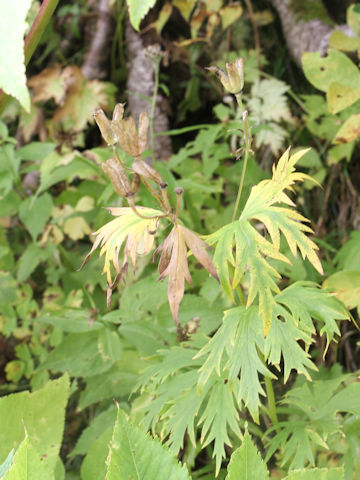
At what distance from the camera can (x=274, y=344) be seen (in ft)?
2.48

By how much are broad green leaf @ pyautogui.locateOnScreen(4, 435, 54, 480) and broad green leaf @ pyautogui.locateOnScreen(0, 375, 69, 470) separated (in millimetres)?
366

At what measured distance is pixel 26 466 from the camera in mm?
432

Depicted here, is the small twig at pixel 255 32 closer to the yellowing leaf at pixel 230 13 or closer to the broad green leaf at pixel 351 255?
the yellowing leaf at pixel 230 13

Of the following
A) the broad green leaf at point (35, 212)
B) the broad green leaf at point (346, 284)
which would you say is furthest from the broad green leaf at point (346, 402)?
the broad green leaf at point (35, 212)

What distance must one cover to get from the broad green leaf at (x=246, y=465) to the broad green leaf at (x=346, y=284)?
0.82m

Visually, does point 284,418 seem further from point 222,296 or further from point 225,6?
point 225,6

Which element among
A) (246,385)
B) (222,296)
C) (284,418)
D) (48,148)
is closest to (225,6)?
(48,148)

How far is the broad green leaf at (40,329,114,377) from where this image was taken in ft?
4.17

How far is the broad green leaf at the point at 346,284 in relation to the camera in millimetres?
1214

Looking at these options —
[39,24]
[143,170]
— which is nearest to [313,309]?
[143,170]

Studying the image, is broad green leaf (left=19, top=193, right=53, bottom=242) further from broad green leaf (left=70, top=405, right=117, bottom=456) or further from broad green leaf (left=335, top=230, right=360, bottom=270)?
broad green leaf (left=335, top=230, right=360, bottom=270)

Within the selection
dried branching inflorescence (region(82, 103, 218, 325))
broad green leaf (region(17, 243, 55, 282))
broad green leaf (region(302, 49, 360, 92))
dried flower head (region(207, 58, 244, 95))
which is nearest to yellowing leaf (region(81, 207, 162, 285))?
dried branching inflorescence (region(82, 103, 218, 325))

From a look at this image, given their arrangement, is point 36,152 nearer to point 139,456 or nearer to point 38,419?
point 38,419

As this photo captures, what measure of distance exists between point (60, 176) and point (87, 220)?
0.72 ft
